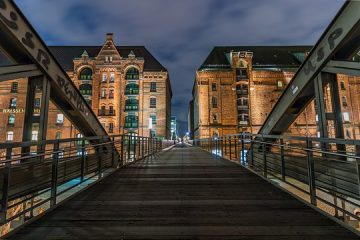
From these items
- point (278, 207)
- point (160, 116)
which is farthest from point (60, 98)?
→ point (160, 116)

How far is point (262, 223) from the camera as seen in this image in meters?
3.03

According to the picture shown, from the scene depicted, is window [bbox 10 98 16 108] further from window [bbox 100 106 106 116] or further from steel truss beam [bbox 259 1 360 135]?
steel truss beam [bbox 259 1 360 135]

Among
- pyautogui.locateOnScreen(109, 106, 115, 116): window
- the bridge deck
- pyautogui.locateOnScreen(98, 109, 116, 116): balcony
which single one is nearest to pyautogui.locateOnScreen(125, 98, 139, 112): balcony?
pyautogui.locateOnScreen(109, 106, 115, 116): window

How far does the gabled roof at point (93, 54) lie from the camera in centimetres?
3986

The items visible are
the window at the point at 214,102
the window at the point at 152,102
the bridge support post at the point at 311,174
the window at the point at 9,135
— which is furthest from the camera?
the window at the point at 214,102

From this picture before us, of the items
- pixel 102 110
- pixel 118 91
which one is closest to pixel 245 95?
pixel 118 91

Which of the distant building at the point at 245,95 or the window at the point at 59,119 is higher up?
the distant building at the point at 245,95

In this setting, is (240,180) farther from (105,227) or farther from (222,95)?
(222,95)

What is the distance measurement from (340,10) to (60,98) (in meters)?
6.55

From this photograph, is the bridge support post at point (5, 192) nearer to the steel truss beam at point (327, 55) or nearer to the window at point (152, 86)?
the steel truss beam at point (327, 55)

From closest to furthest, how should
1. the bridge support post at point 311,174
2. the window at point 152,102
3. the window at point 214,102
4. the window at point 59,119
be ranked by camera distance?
the bridge support post at point 311,174, the window at point 59,119, the window at point 152,102, the window at point 214,102

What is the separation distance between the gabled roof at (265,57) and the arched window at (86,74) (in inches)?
777

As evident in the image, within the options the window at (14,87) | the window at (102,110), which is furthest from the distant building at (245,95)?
the window at (14,87)

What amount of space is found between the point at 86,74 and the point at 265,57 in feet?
110
